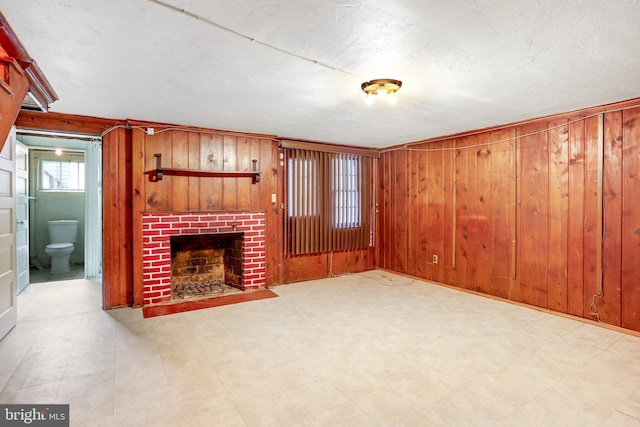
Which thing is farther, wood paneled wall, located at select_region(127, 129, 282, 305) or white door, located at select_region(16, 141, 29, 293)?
white door, located at select_region(16, 141, 29, 293)

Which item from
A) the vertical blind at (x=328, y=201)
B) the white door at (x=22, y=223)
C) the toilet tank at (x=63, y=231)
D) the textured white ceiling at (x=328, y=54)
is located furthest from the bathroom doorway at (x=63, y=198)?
the vertical blind at (x=328, y=201)

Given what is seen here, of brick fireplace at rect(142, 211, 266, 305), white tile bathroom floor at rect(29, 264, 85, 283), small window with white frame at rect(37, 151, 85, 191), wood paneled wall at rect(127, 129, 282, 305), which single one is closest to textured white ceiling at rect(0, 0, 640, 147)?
wood paneled wall at rect(127, 129, 282, 305)

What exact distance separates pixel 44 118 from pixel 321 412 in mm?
3970

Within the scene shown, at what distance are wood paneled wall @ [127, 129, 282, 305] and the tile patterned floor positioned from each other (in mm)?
1128

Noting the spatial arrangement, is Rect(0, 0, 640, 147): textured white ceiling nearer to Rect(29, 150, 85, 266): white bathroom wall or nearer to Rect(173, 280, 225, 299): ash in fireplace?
Rect(173, 280, 225, 299): ash in fireplace

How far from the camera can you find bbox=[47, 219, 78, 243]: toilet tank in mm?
5832

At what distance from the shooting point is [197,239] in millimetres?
4551

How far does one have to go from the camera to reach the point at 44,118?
351 cm

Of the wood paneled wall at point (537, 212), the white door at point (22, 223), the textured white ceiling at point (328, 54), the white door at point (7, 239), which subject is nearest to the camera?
the textured white ceiling at point (328, 54)

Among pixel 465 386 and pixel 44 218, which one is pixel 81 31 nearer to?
pixel 465 386

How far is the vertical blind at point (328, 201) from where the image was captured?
4.93 metres

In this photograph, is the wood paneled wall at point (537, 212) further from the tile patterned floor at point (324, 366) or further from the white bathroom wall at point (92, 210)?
the white bathroom wall at point (92, 210)

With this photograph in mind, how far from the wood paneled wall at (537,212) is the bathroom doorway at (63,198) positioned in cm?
494

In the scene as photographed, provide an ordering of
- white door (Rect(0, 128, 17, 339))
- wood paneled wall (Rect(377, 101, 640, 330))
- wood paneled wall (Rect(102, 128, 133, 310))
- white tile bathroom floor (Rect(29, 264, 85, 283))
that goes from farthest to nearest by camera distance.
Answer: white tile bathroom floor (Rect(29, 264, 85, 283)), wood paneled wall (Rect(102, 128, 133, 310)), wood paneled wall (Rect(377, 101, 640, 330)), white door (Rect(0, 128, 17, 339))
